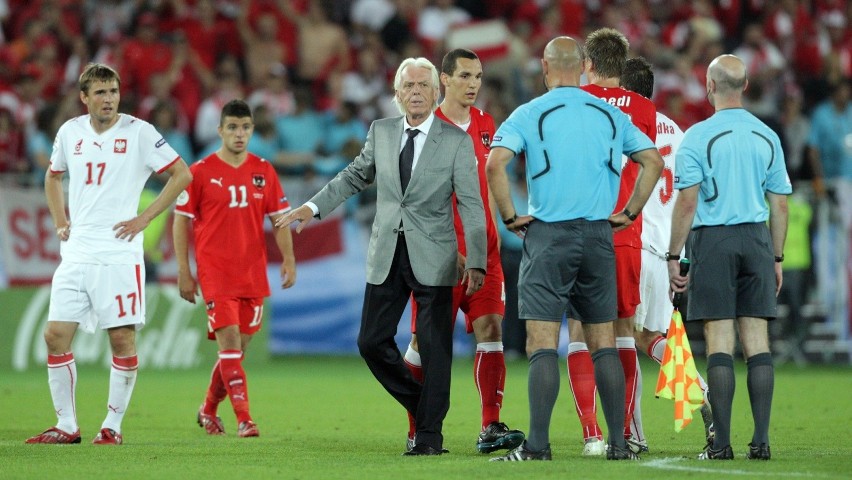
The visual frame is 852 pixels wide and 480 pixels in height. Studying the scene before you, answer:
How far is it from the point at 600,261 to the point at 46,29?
549 inches

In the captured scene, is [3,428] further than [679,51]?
No

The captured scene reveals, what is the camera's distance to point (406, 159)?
848 cm

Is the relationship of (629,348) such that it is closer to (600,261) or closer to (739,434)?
(600,261)

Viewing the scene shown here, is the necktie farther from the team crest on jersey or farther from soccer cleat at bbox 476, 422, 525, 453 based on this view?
soccer cleat at bbox 476, 422, 525, 453

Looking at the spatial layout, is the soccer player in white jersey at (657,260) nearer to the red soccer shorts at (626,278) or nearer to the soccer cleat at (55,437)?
the red soccer shorts at (626,278)

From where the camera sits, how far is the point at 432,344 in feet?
27.5

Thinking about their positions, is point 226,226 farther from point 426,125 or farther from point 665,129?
point 665,129

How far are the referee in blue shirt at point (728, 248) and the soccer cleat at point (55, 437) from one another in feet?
14.1

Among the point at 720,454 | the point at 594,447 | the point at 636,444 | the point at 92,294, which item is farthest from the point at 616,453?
the point at 92,294

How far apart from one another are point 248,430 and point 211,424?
0.52 meters

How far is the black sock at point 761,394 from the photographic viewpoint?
793 cm

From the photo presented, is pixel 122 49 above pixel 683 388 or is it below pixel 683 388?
above

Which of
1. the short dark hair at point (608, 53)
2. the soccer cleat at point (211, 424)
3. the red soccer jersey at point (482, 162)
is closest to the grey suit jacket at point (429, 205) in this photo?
the red soccer jersey at point (482, 162)

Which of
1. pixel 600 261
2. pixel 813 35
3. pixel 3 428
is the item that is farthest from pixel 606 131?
pixel 813 35
